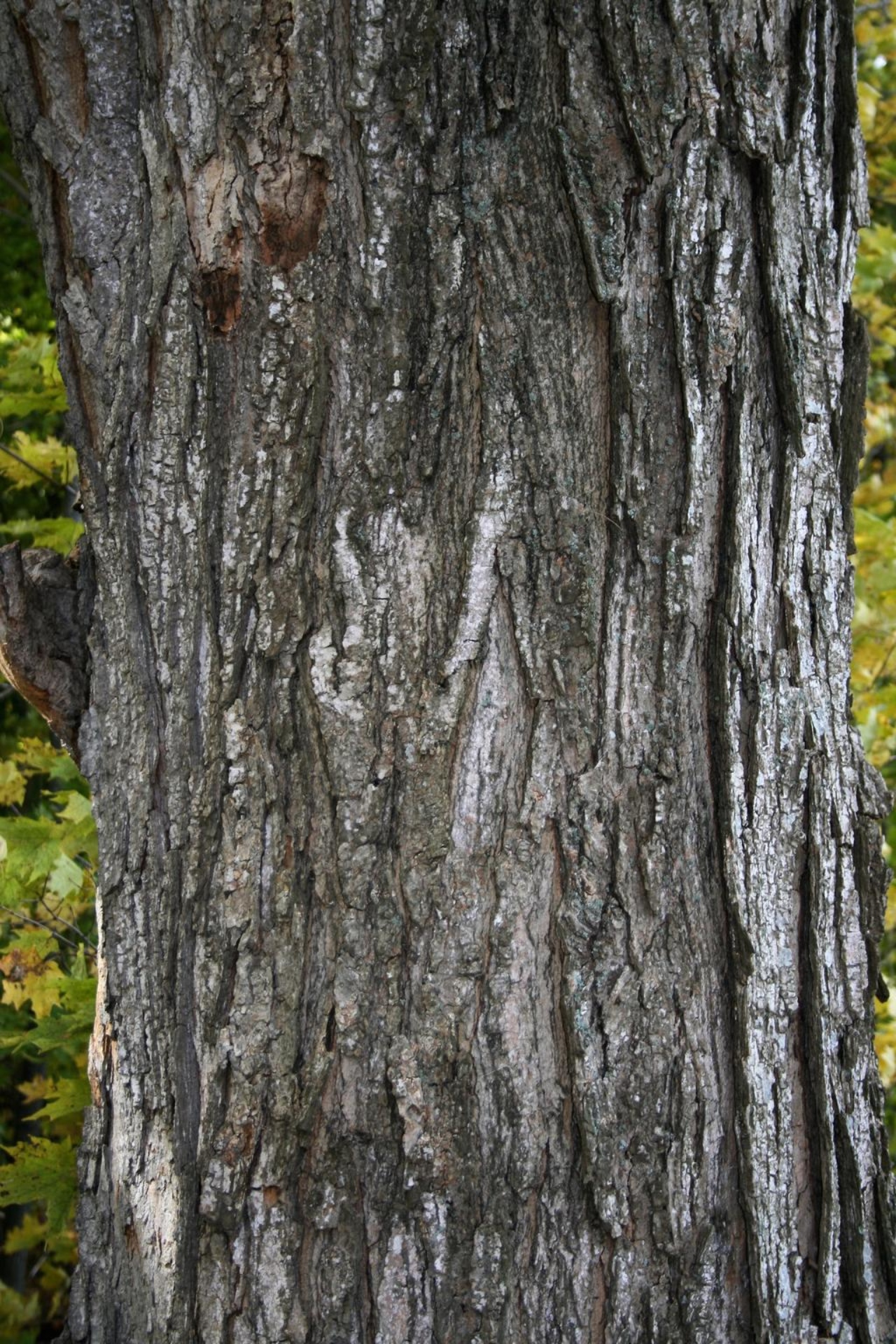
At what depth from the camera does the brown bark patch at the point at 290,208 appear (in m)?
1.42

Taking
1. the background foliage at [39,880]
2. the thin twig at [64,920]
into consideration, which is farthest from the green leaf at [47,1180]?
the thin twig at [64,920]

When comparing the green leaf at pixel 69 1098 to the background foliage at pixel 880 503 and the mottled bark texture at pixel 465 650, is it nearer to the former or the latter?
the mottled bark texture at pixel 465 650

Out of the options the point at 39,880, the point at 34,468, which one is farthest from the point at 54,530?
the point at 39,880

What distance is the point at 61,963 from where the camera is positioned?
2.89 metres

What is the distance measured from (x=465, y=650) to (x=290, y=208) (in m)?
0.65

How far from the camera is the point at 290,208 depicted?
4.69 ft

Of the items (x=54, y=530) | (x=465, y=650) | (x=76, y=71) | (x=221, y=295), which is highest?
(x=76, y=71)

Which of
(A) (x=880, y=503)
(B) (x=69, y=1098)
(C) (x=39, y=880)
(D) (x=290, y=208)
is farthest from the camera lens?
(A) (x=880, y=503)

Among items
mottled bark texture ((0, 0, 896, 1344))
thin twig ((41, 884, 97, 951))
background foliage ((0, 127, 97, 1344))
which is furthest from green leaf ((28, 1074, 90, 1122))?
mottled bark texture ((0, 0, 896, 1344))

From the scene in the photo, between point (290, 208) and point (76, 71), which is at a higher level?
point (76, 71)

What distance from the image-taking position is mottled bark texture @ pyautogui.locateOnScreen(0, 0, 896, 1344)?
144 cm

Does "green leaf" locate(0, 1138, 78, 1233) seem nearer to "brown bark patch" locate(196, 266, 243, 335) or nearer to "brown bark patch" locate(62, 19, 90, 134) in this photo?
"brown bark patch" locate(196, 266, 243, 335)

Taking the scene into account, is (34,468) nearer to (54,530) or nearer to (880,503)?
(54,530)

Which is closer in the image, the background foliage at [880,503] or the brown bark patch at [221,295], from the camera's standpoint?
the brown bark patch at [221,295]
